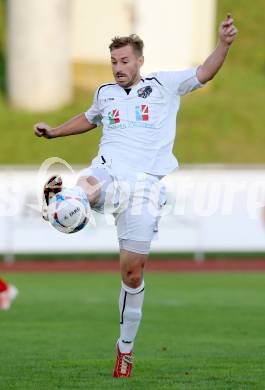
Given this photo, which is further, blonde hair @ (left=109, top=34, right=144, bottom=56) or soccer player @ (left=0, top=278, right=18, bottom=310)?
soccer player @ (left=0, top=278, right=18, bottom=310)

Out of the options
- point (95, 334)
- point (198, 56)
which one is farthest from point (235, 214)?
point (198, 56)

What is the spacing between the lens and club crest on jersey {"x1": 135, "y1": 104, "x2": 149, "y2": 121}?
802 centimetres

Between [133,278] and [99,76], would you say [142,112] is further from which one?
[99,76]

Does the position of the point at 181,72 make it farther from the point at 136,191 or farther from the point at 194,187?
the point at 194,187

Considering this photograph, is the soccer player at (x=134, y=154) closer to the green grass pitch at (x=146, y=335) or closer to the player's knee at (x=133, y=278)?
the player's knee at (x=133, y=278)

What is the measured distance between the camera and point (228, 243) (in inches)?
857

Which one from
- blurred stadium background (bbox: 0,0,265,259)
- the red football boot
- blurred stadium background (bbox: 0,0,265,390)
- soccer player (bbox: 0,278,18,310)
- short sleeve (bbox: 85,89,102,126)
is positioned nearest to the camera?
the red football boot

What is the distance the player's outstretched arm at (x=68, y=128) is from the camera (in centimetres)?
841

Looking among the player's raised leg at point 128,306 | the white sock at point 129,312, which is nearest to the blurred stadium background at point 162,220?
the player's raised leg at point 128,306

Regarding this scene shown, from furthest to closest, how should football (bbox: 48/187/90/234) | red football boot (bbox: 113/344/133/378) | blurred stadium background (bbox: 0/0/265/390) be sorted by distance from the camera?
blurred stadium background (bbox: 0/0/265/390), red football boot (bbox: 113/344/133/378), football (bbox: 48/187/90/234)

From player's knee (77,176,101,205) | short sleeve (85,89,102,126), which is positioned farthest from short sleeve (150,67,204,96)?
player's knee (77,176,101,205)

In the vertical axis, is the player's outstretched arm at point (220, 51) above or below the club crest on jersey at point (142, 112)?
above

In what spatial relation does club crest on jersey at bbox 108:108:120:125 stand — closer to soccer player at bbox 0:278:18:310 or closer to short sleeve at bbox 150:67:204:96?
short sleeve at bbox 150:67:204:96

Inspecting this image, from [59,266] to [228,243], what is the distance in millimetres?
3303
